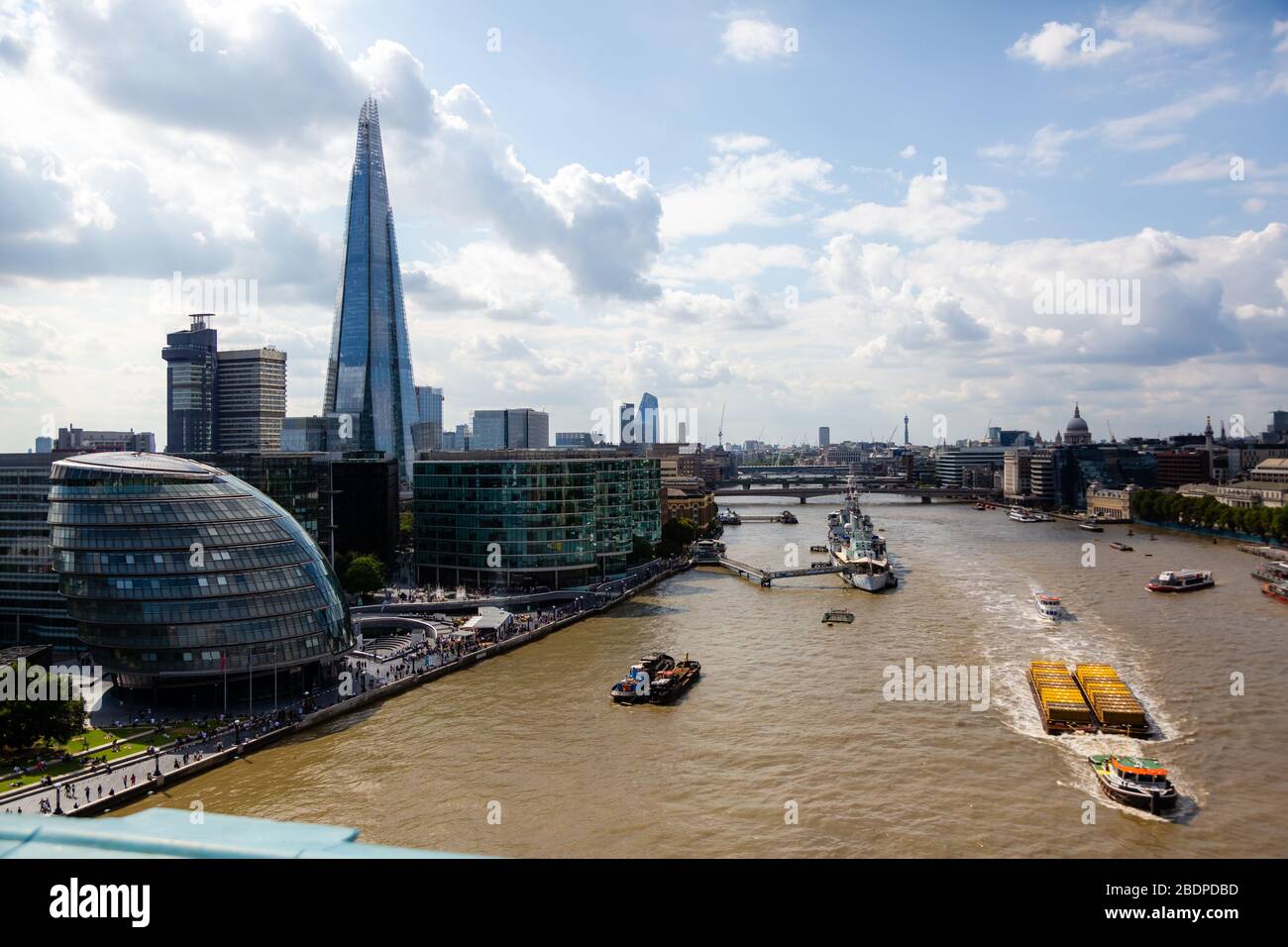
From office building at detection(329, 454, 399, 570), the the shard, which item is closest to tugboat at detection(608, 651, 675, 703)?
office building at detection(329, 454, 399, 570)

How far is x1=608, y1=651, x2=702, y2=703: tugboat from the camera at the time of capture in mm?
37438

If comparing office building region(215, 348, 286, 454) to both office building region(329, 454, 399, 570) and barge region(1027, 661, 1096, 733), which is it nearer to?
office building region(329, 454, 399, 570)

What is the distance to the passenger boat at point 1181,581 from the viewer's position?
63.2 meters

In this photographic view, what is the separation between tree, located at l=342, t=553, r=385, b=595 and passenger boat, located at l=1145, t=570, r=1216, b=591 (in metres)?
56.8

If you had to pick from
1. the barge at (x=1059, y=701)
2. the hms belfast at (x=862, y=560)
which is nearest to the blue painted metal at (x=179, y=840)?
the barge at (x=1059, y=701)

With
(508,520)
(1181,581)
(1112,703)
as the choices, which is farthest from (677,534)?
(1112,703)

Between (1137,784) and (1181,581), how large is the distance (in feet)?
151

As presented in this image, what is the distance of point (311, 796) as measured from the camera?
2741 centimetres

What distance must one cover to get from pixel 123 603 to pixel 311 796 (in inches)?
597

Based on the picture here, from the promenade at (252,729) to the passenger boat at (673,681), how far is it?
11673 mm

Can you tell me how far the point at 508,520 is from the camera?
66812mm

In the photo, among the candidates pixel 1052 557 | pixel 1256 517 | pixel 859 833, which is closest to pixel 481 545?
pixel 859 833
